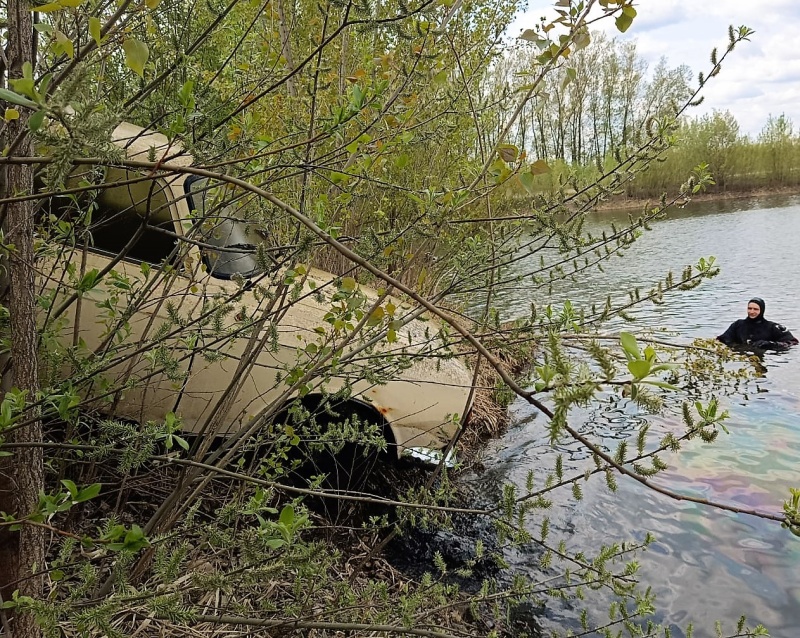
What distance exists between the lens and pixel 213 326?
224 centimetres

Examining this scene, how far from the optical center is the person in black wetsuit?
32.3 ft

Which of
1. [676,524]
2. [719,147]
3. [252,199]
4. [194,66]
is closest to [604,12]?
[252,199]

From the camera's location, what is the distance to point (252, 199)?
2.38 m

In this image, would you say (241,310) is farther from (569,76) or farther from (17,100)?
(17,100)

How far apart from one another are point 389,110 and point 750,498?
4914 mm

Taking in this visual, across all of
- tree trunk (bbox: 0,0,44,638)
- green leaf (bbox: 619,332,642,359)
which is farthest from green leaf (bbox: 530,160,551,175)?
tree trunk (bbox: 0,0,44,638)

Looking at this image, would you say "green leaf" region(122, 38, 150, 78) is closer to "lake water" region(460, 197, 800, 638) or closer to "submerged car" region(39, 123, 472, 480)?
"submerged car" region(39, 123, 472, 480)

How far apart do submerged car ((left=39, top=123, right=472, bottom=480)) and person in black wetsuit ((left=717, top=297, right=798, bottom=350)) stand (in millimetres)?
6775

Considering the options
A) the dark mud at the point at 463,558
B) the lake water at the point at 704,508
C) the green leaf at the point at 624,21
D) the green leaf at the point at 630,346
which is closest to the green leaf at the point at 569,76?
the green leaf at the point at 624,21

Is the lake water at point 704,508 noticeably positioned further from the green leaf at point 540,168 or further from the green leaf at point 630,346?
the green leaf at point 630,346

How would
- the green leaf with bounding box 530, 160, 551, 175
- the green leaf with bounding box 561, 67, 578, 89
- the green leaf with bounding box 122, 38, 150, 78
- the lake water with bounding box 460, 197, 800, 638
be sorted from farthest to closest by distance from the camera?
the lake water with bounding box 460, 197, 800, 638, the green leaf with bounding box 561, 67, 578, 89, the green leaf with bounding box 530, 160, 551, 175, the green leaf with bounding box 122, 38, 150, 78

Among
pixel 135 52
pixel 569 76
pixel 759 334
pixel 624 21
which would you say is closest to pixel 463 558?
pixel 569 76

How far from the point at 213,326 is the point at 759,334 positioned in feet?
32.6

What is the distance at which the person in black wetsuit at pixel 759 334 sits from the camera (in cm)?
984
